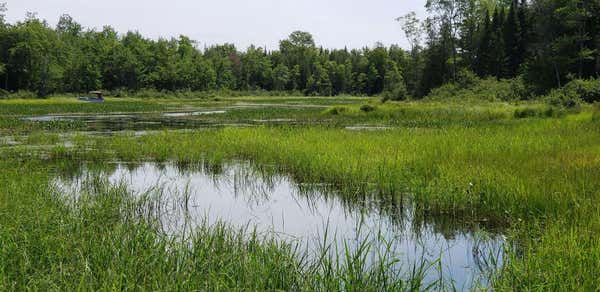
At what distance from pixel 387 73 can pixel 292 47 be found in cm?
4326

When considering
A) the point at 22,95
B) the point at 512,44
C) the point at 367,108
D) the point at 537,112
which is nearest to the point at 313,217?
the point at 537,112

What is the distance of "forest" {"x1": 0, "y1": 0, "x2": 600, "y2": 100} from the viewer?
161ft

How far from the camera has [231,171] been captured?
15.4 meters

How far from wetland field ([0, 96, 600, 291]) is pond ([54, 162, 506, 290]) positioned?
5cm

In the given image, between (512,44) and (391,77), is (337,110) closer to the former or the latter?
(512,44)

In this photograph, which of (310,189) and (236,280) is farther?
(310,189)

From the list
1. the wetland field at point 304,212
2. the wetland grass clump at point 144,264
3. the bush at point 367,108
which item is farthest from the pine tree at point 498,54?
the wetland grass clump at point 144,264

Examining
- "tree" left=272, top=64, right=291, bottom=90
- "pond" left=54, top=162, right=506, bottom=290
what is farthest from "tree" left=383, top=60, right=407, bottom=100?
"pond" left=54, top=162, right=506, bottom=290

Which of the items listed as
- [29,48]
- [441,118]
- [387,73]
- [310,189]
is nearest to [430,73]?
[441,118]

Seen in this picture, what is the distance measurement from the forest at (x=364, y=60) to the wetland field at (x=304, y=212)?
3229cm

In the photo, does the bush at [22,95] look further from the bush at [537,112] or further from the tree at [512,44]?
the tree at [512,44]

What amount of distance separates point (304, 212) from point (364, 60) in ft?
398

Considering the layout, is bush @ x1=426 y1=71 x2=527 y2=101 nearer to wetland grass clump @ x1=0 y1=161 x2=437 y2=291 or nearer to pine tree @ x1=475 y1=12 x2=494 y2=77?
pine tree @ x1=475 y1=12 x2=494 y2=77

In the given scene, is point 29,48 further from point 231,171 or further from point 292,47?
point 292,47
